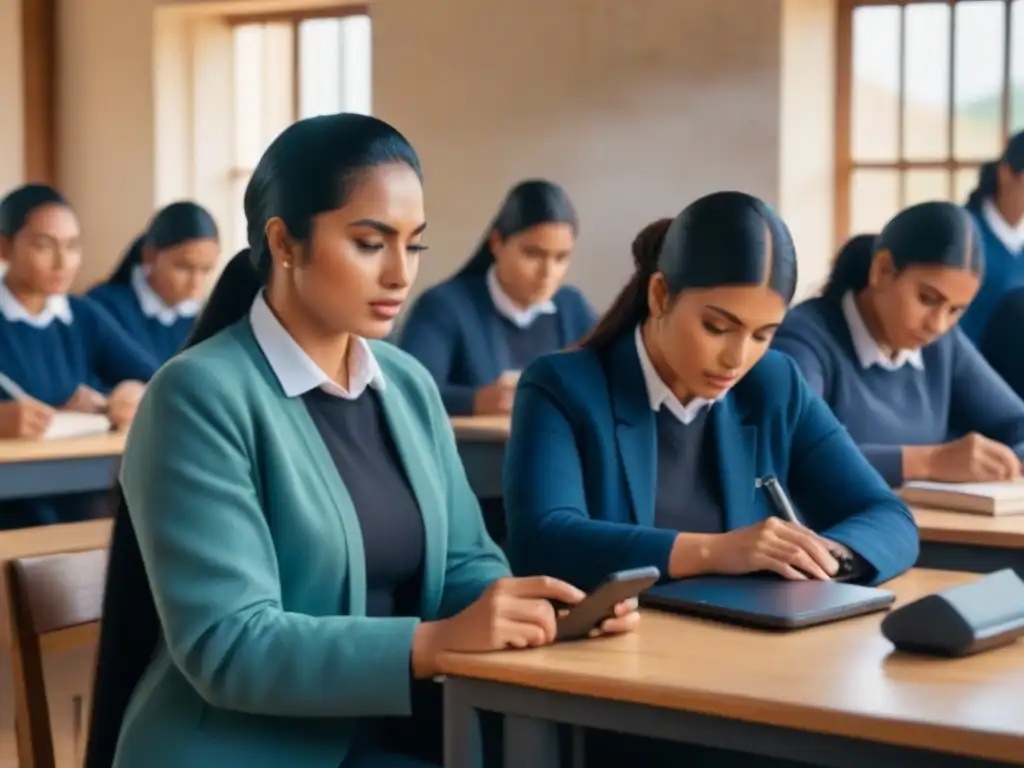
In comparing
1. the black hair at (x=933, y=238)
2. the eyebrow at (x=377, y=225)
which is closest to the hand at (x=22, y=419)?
the black hair at (x=933, y=238)

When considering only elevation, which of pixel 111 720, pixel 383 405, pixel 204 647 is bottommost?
pixel 111 720

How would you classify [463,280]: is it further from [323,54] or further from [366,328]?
[366,328]

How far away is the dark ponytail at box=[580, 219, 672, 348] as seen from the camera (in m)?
2.56

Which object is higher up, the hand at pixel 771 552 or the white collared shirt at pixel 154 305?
the white collared shirt at pixel 154 305

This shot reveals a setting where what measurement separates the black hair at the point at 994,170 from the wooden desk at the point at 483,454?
1.58 m

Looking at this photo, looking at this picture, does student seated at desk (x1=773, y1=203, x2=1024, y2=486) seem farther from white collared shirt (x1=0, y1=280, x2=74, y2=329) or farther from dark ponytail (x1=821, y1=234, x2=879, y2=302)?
white collared shirt (x1=0, y1=280, x2=74, y2=329)

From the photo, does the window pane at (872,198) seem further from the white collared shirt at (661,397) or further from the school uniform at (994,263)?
the white collared shirt at (661,397)

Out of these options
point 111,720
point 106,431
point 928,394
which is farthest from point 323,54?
point 111,720

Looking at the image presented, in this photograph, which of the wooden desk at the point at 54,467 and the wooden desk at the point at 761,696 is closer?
the wooden desk at the point at 761,696

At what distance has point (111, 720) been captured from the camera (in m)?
1.99

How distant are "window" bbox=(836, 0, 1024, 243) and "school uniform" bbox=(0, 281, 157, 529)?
2.64 metres

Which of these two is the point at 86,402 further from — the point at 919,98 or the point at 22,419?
the point at 919,98

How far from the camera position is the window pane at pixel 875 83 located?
592 centimetres

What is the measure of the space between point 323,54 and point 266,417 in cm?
562
